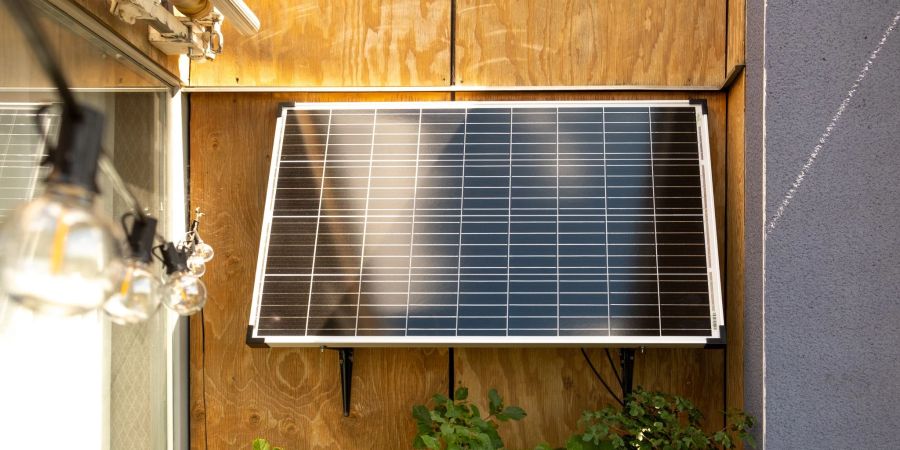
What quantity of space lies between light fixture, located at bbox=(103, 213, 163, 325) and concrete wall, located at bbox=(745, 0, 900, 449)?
2.24m

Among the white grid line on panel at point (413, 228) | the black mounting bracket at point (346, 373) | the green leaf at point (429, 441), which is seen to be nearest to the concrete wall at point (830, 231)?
the green leaf at point (429, 441)

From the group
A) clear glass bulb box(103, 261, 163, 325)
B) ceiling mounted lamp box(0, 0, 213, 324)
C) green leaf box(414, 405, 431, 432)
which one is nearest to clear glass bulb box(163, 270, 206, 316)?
clear glass bulb box(103, 261, 163, 325)

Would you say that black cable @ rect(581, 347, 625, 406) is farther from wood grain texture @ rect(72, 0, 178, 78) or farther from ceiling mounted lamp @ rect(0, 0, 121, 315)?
ceiling mounted lamp @ rect(0, 0, 121, 315)

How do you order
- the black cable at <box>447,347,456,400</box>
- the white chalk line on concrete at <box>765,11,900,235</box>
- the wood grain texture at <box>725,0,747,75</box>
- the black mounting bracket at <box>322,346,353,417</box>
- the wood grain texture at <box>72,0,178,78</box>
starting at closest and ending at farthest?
the wood grain texture at <box>72,0,178,78</box>, the white chalk line on concrete at <box>765,11,900,235</box>, the wood grain texture at <box>725,0,747,75</box>, the black mounting bracket at <box>322,346,353,417</box>, the black cable at <box>447,347,456,400</box>

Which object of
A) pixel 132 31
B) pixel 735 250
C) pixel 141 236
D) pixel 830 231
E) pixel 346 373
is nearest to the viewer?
pixel 141 236

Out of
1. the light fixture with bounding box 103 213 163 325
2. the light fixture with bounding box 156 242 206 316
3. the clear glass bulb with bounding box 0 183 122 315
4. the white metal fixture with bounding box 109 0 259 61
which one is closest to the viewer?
the clear glass bulb with bounding box 0 183 122 315

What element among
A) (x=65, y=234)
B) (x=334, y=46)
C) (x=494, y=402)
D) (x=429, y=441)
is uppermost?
(x=334, y=46)

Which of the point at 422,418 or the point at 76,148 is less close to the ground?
the point at 76,148

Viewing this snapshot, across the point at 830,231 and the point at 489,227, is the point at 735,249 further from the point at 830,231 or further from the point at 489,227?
the point at 489,227

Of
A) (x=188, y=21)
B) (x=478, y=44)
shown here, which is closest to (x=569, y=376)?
(x=478, y=44)

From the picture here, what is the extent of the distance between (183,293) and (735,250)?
2264 mm

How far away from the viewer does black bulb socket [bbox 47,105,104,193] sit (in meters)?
1.16

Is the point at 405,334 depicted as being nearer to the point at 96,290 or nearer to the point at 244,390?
the point at 244,390

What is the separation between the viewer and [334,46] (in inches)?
144
